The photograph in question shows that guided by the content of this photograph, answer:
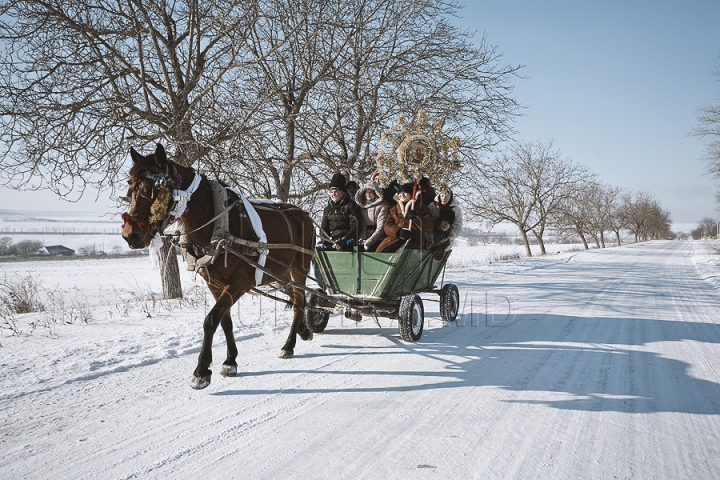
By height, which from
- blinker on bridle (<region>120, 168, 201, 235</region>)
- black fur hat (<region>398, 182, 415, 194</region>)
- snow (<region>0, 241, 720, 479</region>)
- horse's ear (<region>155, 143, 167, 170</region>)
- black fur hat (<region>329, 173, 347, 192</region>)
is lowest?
snow (<region>0, 241, 720, 479</region>)

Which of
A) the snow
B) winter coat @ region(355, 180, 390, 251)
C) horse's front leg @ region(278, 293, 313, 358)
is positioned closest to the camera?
the snow

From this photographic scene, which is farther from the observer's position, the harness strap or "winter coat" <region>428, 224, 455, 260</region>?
"winter coat" <region>428, 224, 455, 260</region>

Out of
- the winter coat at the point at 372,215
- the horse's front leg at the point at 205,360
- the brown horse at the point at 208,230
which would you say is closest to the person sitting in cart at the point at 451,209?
the winter coat at the point at 372,215

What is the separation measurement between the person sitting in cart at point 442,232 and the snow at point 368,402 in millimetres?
1133

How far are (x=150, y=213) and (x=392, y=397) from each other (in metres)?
2.49

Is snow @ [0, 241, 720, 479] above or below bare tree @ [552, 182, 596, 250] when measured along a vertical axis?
below

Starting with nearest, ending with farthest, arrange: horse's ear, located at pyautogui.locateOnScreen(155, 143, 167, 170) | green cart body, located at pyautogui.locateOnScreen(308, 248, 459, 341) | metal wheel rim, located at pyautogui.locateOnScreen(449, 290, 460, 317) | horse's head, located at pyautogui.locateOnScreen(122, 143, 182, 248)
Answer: horse's head, located at pyautogui.locateOnScreen(122, 143, 182, 248), horse's ear, located at pyautogui.locateOnScreen(155, 143, 167, 170), green cart body, located at pyautogui.locateOnScreen(308, 248, 459, 341), metal wheel rim, located at pyautogui.locateOnScreen(449, 290, 460, 317)

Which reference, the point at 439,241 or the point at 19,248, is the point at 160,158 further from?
the point at 19,248

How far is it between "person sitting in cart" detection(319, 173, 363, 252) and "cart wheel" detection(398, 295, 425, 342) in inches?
52.7

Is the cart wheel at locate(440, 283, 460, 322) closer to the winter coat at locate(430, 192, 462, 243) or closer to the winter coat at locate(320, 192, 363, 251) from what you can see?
the winter coat at locate(430, 192, 462, 243)

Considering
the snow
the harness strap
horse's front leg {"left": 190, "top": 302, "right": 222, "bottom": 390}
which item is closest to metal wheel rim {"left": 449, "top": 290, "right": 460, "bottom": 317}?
the snow

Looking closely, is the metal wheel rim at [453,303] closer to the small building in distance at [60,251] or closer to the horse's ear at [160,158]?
the horse's ear at [160,158]

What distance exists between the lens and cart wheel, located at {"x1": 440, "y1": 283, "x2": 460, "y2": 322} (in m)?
6.63

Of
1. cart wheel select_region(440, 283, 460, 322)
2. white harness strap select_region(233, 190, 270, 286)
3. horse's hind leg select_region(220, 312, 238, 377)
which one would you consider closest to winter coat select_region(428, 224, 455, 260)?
cart wheel select_region(440, 283, 460, 322)
